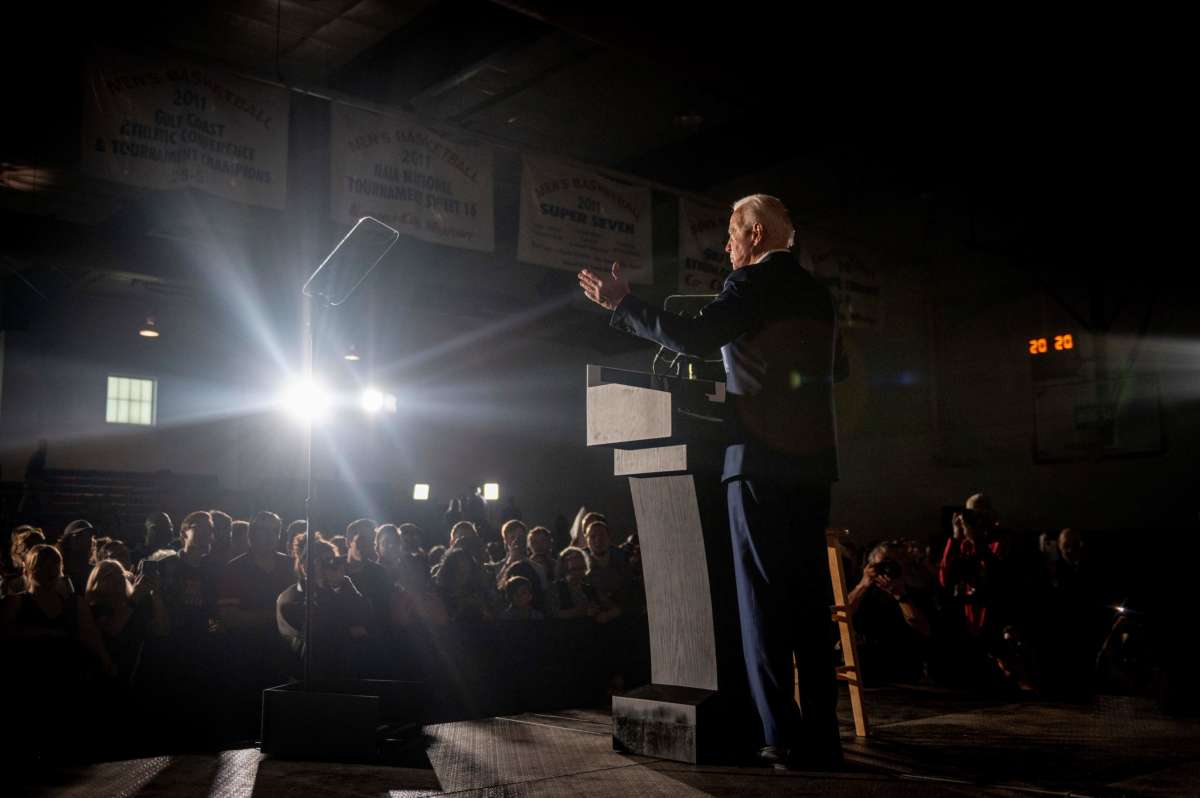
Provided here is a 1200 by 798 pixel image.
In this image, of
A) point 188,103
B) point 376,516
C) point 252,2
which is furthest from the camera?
point 376,516

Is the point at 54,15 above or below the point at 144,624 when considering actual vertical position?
above

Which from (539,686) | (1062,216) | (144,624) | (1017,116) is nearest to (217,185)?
(144,624)

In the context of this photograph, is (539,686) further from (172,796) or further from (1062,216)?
(1062,216)

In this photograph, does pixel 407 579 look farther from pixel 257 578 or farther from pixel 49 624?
pixel 49 624

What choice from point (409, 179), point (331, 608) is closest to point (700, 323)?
point (331, 608)

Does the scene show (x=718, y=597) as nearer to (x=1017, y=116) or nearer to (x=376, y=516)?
(x=1017, y=116)

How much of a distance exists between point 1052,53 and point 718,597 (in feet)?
20.7

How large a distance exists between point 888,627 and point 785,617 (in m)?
3.30

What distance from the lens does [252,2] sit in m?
8.06

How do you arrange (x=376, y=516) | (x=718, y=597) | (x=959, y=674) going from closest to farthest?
1. (x=718, y=597)
2. (x=959, y=674)
3. (x=376, y=516)

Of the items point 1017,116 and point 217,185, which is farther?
point 1017,116

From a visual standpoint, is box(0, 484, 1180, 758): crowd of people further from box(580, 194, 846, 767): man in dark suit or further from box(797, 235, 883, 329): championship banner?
box(797, 235, 883, 329): championship banner

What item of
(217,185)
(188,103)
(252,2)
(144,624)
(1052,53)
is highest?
(252,2)

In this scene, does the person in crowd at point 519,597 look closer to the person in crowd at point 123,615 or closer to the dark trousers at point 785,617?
the person in crowd at point 123,615
